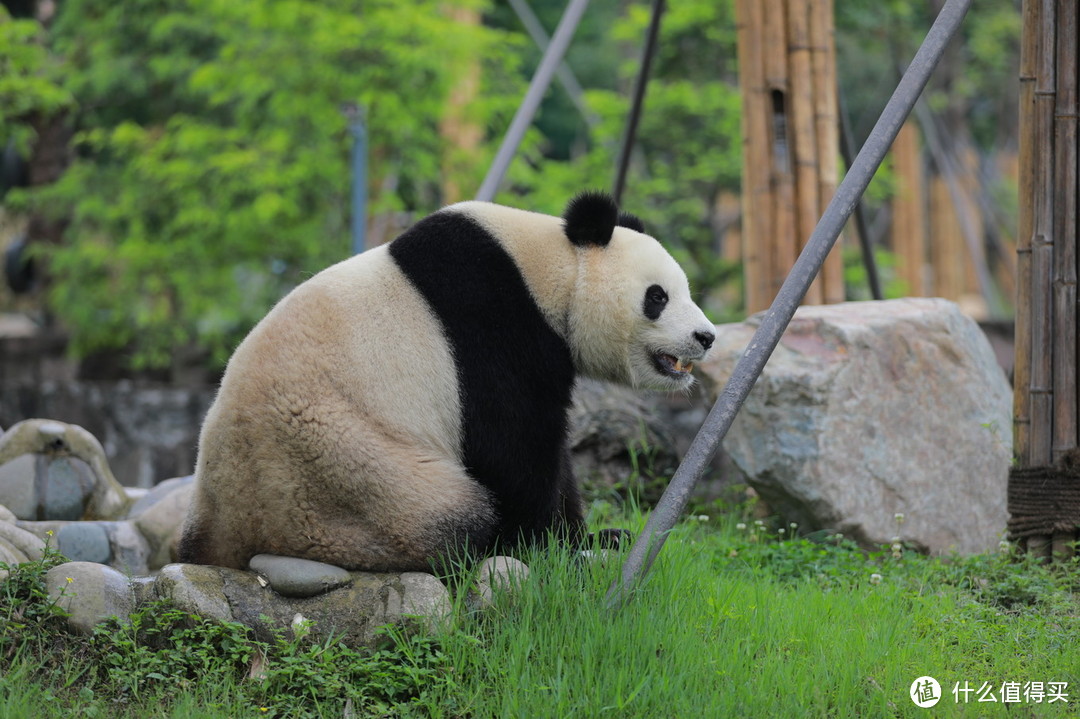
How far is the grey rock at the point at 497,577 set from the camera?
3430 millimetres

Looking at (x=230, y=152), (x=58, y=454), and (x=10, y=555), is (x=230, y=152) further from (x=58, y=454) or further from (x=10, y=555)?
(x=10, y=555)

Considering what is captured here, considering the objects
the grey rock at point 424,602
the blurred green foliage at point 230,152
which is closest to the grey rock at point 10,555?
the grey rock at point 424,602

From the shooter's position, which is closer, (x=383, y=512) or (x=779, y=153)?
(x=383, y=512)

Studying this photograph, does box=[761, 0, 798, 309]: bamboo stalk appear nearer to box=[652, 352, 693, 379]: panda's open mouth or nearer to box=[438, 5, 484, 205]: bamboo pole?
box=[652, 352, 693, 379]: panda's open mouth

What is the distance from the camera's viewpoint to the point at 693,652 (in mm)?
3314

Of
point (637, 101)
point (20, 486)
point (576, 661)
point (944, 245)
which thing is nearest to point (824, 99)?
point (637, 101)

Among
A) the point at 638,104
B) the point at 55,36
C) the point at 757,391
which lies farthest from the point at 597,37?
the point at 757,391

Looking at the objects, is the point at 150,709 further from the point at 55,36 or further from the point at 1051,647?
the point at 55,36

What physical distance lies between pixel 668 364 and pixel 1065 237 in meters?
1.73

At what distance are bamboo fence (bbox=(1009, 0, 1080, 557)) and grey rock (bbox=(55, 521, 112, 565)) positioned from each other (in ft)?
11.9

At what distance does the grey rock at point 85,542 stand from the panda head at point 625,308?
2127mm

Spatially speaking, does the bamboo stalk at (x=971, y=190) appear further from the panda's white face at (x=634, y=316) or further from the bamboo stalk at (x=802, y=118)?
the panda's white face at (x=634, y=316)

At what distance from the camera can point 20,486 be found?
4789 millimetres

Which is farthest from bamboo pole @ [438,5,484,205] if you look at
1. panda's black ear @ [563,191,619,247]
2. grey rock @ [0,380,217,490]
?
panda's black ear @ [563,191,619,247]
